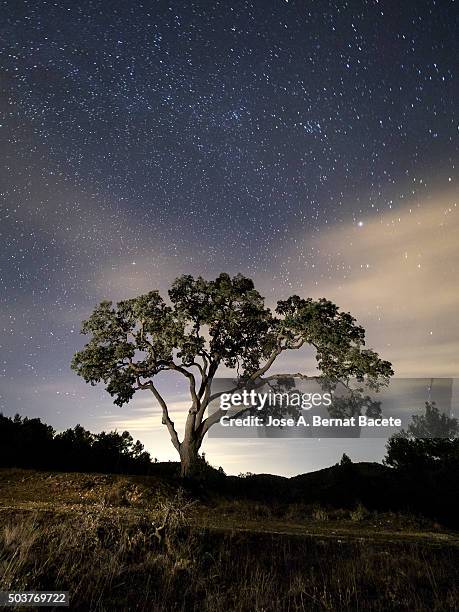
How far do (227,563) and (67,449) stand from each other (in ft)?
80.1

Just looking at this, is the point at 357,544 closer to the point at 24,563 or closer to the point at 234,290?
the point at 24,563

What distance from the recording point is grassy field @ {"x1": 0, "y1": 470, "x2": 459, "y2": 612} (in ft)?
20.9

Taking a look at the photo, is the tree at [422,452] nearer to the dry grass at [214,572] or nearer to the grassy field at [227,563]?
the grassy field at [227,563]

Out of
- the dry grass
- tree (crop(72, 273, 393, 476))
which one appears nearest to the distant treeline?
tree (crop(72, 273, 393, 476))

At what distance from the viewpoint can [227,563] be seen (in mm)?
8461

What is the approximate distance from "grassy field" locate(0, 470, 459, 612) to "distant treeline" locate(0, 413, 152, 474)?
13155mm

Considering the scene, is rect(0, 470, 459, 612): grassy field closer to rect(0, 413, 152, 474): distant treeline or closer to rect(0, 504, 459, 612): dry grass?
rect(0, 504, 459, 612): dry grass

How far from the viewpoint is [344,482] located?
25281 mm

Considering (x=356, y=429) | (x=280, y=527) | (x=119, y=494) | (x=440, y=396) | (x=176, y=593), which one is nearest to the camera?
(x=176, y=593)

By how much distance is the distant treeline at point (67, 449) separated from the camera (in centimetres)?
2726

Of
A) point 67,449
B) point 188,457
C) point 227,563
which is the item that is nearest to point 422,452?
point 188,457

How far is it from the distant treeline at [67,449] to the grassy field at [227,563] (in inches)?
518

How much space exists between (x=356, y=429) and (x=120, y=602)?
2347 centimetres

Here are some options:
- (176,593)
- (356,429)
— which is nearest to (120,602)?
(176,593)
